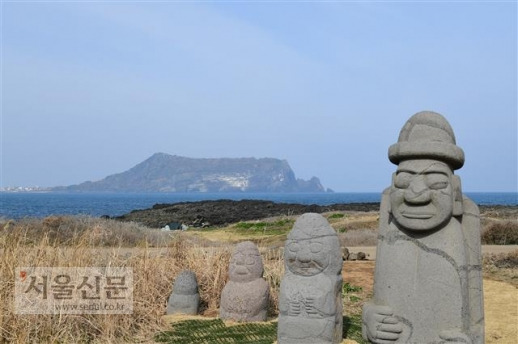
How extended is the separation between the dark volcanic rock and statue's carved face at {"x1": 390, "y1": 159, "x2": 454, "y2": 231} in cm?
2883

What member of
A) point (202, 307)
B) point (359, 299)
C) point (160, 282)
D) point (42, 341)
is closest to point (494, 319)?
point (359, 299)

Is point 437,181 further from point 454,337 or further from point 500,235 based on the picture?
point 500,235

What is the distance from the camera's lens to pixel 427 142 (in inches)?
193

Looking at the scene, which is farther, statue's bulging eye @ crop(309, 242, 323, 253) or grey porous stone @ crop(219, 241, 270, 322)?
grey porous stone @ crop(219, 241, 270, 322)

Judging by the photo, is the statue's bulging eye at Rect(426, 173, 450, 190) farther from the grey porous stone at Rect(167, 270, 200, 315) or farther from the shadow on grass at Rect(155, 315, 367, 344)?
the grey porous stone at Rect(167, 270, 200, 315)

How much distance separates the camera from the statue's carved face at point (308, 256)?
7168 millimetres

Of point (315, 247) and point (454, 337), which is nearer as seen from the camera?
point (454, 337)

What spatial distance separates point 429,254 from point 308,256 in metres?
2.47

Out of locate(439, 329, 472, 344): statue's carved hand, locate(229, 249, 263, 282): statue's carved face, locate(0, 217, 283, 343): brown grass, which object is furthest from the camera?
locate(229, 249, 263, 282): statue's carved face

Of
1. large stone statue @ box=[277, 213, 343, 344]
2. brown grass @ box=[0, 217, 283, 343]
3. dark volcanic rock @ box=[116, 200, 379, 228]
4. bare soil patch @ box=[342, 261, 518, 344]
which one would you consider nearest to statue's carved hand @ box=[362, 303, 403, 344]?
large stone statue @ box=[277, 213, 343, 344]

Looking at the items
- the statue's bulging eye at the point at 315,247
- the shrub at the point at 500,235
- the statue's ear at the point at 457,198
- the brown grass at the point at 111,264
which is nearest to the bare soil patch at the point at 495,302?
the brown grass at the point at 111,264

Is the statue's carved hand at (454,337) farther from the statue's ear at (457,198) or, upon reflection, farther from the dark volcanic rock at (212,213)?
the dark volcanic rock at (212,213)

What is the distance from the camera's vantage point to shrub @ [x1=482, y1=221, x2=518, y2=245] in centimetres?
2057

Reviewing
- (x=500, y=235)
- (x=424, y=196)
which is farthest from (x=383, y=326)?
(x=500, y=235)
